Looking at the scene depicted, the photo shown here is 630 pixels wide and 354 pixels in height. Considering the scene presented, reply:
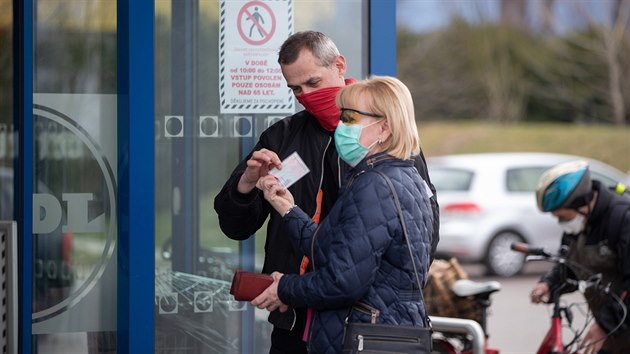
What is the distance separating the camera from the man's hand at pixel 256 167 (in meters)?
3.78

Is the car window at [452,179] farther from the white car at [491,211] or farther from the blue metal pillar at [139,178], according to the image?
the blue metal pillar at [139,178]

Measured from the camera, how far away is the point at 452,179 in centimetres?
1642

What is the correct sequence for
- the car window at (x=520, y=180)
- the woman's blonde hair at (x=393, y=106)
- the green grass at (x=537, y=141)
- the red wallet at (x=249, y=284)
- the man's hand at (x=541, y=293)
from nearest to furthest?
the woman's blonde hair at (x=393, y=106), the red wallet at (x=249, y=284), the man's hand at (x=541, y=293), the car window at (x=520, y=180), the green grass at (x=537, y=141)

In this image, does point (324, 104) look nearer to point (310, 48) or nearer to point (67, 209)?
point (310, 48)

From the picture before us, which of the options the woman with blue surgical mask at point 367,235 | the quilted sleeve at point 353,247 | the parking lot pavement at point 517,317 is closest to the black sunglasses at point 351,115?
the woman with blue surgical mask at point 367,235

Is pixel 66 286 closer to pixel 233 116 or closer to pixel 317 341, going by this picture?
pixel 233 116

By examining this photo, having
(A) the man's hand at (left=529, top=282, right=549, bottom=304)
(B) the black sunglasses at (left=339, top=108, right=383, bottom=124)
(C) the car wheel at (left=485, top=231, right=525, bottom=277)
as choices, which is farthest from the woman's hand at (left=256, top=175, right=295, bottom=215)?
(C) the car wheel at (left=485, top=231, right=525, bottom=277)

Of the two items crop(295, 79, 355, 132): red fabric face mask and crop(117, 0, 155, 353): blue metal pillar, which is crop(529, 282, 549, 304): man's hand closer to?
crop(117, 0, 155, 353): blue metal pillar

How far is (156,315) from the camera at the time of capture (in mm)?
4941

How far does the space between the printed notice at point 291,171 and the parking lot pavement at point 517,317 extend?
5.17 meters

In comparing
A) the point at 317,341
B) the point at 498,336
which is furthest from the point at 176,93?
the point at 498,336

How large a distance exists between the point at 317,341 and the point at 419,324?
1.03ft

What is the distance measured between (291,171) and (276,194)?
0.22 meters

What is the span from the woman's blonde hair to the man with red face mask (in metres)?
0.35
